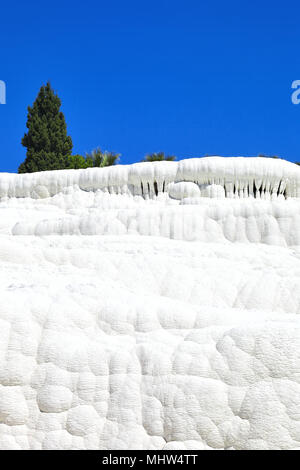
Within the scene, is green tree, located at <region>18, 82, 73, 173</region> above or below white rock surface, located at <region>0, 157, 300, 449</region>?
above

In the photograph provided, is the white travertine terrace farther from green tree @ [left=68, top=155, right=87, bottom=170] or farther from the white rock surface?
green tree @ [left=68, top=155, right=87, bottom=170]

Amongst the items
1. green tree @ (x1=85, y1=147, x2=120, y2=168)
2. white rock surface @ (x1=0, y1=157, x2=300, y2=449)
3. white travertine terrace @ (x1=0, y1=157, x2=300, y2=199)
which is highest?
green tree @ (x1=85, y1=147, x2=120, y2=168)

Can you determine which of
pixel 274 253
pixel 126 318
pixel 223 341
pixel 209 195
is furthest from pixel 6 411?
pixel 209 195

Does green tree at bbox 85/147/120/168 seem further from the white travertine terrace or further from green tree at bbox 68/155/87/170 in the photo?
the white travertine terrace

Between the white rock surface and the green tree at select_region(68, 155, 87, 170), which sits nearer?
the white rock surface

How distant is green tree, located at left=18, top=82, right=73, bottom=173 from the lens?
18656 millimetres

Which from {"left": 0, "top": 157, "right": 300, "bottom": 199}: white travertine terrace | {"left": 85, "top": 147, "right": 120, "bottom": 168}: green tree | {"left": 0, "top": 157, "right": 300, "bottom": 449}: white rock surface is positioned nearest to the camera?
{"left": 0, "top": 157, "right": 300, "bottom": 449}: white rock surface

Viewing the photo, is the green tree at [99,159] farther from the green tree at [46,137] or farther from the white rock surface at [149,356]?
the white rock surface at [149,356]

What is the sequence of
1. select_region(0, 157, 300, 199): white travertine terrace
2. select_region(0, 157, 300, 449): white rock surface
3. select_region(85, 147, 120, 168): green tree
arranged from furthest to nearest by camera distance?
1. select_region(85, 147, 120, 168): green tree
2. select_region(0, 157, 300, 199): white travertine terrace
3. select_region(0, 157, 300, 449): white rock surface

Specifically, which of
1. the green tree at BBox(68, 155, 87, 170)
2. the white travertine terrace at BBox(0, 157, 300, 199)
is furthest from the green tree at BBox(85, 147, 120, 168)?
the white travertine terrace at BBox(0, 157, 300, 199)

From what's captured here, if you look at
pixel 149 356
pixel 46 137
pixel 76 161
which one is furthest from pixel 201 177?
pixel 46 137

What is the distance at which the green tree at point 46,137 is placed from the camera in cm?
1866

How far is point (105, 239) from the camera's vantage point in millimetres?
4656

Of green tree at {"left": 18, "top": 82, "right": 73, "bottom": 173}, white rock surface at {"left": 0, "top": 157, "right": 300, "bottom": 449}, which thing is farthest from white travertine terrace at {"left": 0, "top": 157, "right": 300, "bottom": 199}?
green tree at {"left": 18, "top": 82, "right": 73, "bottom": 173}
